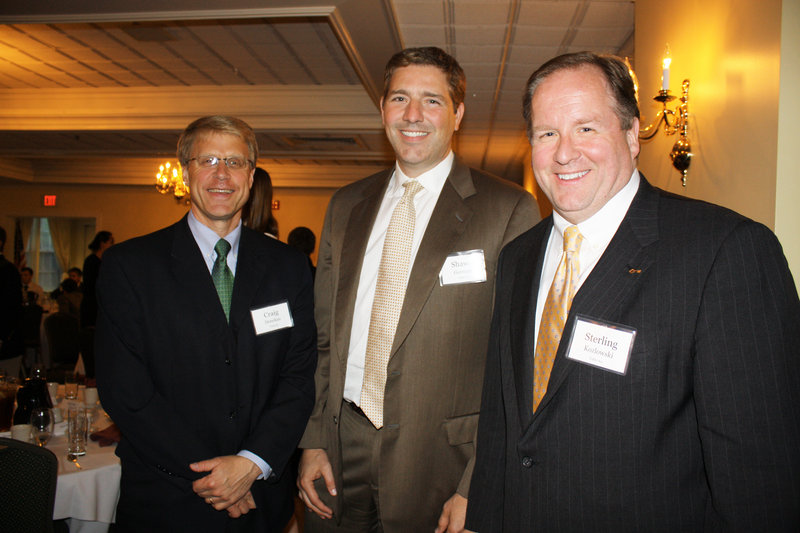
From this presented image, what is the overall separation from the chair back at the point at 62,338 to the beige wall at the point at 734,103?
6.37 metres

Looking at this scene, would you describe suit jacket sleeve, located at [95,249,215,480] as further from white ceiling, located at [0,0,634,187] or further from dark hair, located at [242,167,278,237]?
white ceiling, located at [0,0,634,187]

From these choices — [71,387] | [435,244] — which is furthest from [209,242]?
[71,387]

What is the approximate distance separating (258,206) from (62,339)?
4637 millimetres

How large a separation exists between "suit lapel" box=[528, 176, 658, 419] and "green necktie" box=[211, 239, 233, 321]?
3.66ft

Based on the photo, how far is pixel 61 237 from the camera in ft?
46.7

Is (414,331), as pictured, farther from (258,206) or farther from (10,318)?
(10,318)

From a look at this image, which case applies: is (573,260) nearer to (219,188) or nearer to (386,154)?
(219,188)

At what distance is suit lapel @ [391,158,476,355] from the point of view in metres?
1.60

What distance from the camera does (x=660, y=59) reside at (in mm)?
3303

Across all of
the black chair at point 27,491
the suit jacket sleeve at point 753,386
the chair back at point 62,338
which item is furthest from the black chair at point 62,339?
the suit jacket sleeve at point 753,386

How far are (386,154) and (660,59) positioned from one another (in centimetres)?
667

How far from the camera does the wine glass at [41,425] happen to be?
231 cm

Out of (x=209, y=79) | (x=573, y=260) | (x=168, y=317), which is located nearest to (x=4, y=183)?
(x=209, y=79)

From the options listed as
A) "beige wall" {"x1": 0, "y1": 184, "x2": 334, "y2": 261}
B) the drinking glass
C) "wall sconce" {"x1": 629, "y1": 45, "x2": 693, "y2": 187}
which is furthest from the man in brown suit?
"beige wall" {"x1": 0, "y1": 184, "x2": 334, "y2": 261}
